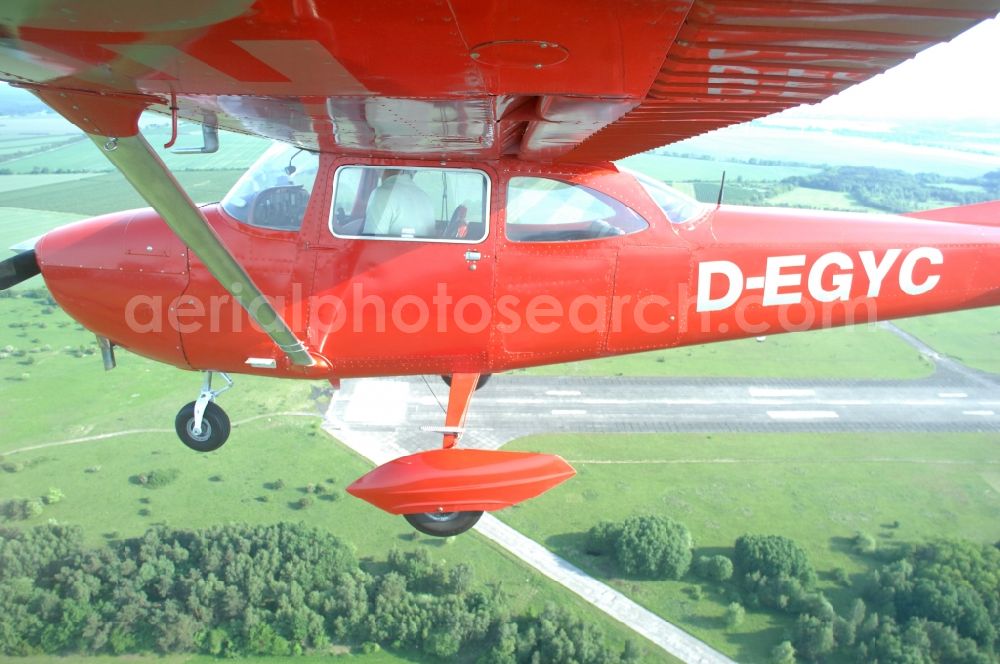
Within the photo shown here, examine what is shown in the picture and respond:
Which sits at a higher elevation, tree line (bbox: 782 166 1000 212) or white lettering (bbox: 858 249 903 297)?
tree line (bbox: 782 166 1000 212)

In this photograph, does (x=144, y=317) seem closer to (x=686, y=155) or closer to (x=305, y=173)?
(x=305, y=173)

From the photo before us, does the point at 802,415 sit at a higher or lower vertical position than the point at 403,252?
lower

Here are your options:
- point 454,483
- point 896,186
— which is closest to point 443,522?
point 454,483

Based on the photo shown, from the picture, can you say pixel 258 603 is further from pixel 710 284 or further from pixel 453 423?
pixel 710 284

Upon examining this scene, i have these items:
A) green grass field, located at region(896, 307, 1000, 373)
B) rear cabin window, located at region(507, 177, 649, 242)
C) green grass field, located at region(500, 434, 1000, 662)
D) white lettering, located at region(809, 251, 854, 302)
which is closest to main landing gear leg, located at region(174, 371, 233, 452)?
rear cabin window, located at region(507, 177, 649, 242)

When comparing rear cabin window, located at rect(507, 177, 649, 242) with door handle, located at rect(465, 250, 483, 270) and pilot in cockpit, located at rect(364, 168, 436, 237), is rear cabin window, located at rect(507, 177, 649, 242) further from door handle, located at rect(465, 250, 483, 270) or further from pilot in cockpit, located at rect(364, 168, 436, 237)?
pilot in cockpit, located at rect(364, 168, 436, 237)

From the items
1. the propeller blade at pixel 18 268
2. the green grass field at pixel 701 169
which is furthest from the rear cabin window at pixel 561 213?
the green grass field at pixel 701 169

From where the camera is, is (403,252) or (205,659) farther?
(205,659)
